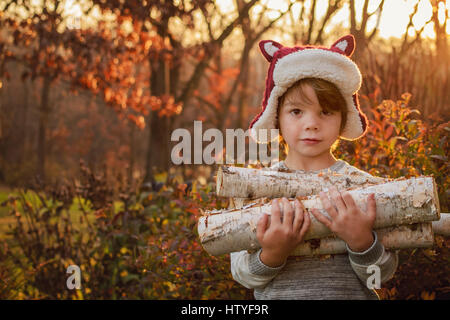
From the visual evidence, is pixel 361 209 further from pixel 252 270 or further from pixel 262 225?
pixel 252 270

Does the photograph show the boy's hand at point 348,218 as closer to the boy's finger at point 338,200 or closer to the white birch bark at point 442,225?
the boy's finger at point 338,200

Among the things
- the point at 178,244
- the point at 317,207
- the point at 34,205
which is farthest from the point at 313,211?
the point at 34,205

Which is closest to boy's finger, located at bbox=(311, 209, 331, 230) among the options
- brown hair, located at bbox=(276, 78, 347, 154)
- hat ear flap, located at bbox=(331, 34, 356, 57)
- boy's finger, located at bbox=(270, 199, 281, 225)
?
boy's finger, located at bbox=(270, 199, 281, 225)

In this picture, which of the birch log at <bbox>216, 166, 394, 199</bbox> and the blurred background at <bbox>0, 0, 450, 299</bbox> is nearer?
the birch log at <bbox>216, 166, 394, 199</bbox>

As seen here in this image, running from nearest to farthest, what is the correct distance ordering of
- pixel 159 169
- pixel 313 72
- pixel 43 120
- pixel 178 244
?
pixel 313 72 → pixel 178 244 → pixel 159 169 → pixel 43 120

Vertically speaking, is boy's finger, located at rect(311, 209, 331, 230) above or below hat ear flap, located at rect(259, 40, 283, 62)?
below

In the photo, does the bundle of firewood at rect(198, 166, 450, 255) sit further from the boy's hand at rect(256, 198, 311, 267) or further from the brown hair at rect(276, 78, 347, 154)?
→ the brown hair at rect(276, 78, 347, 154)

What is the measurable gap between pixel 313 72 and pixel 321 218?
1.88 ft

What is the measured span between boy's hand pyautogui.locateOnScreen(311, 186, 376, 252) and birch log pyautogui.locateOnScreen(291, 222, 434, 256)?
0.27 ft

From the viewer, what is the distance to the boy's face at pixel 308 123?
62.0 inches

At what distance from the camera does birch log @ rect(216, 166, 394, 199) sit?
58.3 inches

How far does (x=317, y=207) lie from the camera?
1.38 meters
